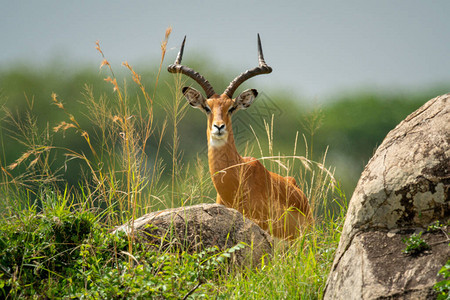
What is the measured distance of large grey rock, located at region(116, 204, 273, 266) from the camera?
5285 millimetres

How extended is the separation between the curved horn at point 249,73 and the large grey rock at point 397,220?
3987 mm

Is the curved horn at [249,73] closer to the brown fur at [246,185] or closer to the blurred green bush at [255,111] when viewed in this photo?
the brown fur at [246,185]

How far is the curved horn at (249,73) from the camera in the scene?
7676mm

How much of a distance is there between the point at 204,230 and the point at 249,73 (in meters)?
3.26

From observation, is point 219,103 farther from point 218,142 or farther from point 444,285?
point 444,285

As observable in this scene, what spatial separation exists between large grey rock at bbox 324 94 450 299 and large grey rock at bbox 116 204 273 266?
169 centimetres

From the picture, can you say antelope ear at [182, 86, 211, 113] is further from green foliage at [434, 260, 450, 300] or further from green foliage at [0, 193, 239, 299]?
green foliage at [434, 260, 450, 300]

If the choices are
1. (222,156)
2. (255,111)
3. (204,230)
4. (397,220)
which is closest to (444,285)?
(397,220)

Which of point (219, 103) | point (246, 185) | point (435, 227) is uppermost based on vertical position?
point (219, 103)

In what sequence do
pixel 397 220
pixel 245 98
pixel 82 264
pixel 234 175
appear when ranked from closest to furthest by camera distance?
pixel 397 220, pixel 82 264, pixel 234 175, pixel 245 98

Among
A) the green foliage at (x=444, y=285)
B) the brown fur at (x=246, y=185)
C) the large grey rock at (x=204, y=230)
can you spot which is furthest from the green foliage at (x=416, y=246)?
the brown fur at (x=246, y=185)

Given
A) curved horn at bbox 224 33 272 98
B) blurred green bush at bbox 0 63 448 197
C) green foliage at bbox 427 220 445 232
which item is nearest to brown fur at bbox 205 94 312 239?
curved horn at bbox 224 33 272 98

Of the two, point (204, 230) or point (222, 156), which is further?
point (222, 156)

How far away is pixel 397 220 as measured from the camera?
11.9 ft
